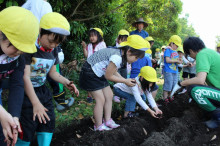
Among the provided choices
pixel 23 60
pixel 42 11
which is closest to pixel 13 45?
pixel 23 60

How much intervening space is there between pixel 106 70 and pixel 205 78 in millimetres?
1700

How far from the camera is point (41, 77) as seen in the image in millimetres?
1907

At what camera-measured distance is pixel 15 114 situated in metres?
1.36

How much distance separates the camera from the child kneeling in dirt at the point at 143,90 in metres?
2.81

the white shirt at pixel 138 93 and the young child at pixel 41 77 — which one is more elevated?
the young child at pixel 41 77

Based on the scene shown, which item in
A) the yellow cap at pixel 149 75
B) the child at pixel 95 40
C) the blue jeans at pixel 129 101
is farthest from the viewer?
the child at pixel 95 40

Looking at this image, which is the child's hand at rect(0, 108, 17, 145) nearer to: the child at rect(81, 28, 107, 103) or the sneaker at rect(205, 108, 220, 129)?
the child at rect(81, 28, 107, 103)

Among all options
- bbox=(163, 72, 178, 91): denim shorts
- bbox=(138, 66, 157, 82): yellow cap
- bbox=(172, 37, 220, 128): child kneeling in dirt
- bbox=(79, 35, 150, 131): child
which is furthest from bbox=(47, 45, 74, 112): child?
bbox=(163, 72, 178, 91): denim shorts

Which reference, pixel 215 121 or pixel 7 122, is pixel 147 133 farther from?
pixel 7 122

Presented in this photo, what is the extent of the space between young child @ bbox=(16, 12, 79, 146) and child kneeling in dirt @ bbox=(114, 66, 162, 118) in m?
1.27

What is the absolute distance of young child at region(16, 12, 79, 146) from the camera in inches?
64.2

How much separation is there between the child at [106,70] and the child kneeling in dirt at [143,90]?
1.31 feet

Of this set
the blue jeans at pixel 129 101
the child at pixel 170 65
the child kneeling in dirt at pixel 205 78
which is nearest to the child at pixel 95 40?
the blue jeans at pixel 129 101

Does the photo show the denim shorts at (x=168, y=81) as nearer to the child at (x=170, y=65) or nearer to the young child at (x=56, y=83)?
the child at (x=170, y=65)
